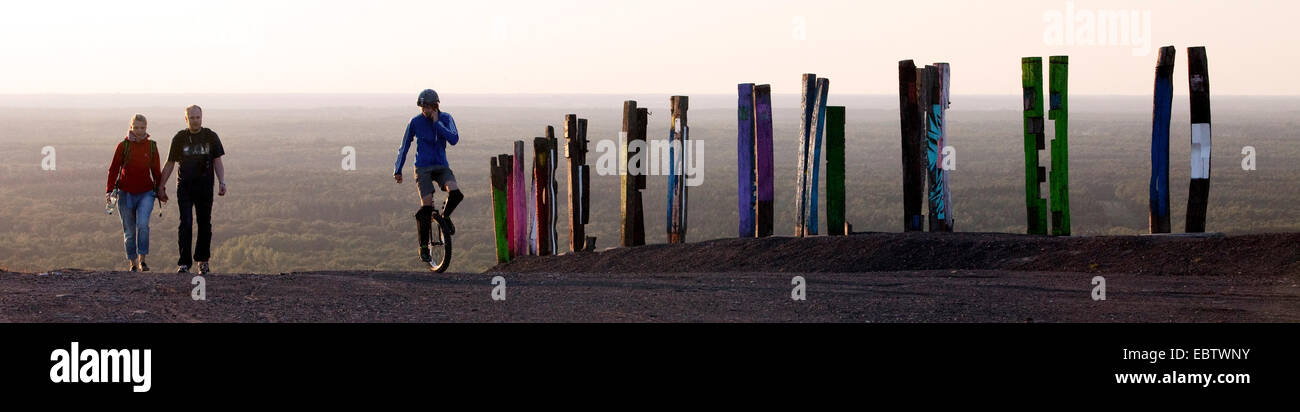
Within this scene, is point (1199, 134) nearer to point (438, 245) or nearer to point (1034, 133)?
point (1034, 133)

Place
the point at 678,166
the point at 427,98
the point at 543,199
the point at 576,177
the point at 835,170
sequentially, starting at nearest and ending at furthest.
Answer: the point at 427,98 < the point at 835,170 < the point at 678,166 < the point at 576,177 < the point at 543,199

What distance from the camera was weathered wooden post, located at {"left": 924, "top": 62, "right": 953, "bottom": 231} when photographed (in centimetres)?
1483

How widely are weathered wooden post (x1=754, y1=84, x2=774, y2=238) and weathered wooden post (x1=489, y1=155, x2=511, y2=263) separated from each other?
9.82 ft

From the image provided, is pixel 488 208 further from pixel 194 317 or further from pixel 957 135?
pixel 957 135

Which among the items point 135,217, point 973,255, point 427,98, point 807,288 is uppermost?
point 427,98

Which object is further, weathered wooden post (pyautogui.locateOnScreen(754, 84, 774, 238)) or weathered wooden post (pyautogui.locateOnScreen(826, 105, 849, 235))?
weathered wooden post (pyautogui.locateOnScreen(754, 84, 774, 238))

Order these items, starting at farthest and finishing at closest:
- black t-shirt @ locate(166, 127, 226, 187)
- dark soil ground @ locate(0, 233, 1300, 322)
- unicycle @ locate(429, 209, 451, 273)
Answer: unicycle @ locate(429, 209, 451, 273)
black t-shirt @ locate(166, 127, 226, 187)
dark soil ground @ locate(0, 233, 1300, 322)

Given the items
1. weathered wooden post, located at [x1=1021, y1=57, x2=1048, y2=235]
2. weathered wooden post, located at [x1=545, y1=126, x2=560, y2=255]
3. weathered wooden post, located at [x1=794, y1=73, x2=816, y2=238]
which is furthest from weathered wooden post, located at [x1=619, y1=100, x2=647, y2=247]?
weathered wooden post, located at [x1=1021, y1=57, x2=1048, y2=235]

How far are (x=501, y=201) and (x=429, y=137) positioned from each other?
4.12 meters

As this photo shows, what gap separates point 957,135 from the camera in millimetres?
109562

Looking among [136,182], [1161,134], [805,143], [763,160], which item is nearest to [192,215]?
[136,182]

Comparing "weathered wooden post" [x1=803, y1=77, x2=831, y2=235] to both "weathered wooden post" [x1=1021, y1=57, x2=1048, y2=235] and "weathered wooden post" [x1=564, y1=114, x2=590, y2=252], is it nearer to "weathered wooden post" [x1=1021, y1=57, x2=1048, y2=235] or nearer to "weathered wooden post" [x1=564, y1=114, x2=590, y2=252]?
"weathered wooden post" [x1=1021, y1=57, x2=1048, y2=235]

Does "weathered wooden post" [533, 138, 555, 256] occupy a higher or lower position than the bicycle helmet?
lower

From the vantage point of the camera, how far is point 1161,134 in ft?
47.0
